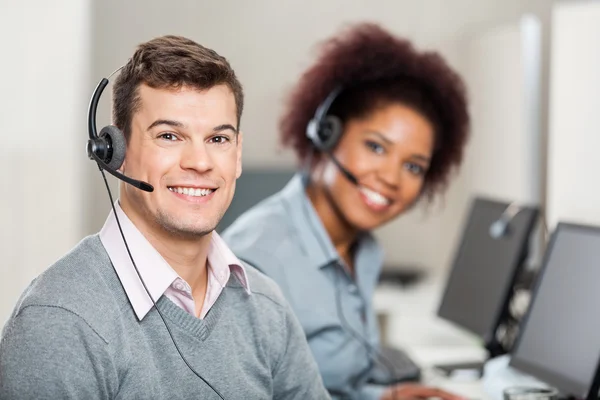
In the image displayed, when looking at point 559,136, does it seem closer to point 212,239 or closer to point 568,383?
point 568,383

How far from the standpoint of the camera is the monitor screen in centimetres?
189

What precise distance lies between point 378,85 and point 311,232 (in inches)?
13.8

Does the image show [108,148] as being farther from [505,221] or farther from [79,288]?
[505,221]

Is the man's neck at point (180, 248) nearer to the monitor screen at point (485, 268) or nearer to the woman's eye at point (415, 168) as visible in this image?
the woman's eye at point (415, 168)

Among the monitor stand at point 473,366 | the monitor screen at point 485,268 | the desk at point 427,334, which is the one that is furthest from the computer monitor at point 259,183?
the monitor stand at point 473,366

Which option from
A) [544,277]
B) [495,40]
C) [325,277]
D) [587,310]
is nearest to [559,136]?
[544,277]

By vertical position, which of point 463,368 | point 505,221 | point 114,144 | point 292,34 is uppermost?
point 292,34

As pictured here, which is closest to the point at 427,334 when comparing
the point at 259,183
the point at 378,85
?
the point at 259,183

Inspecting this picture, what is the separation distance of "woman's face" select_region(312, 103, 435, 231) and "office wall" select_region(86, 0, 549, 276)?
4.51ft

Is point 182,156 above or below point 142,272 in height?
above

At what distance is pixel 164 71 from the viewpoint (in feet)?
3.01

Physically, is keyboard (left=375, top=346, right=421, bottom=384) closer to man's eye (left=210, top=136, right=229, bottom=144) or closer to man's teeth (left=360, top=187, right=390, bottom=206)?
man's teeth (left=360, top=187, right=390, bottom=206)

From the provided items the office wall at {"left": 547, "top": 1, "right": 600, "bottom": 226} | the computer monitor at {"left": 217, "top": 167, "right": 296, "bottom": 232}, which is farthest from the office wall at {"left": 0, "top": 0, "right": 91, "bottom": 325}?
the computer monitor at {"left": 217, "top": 167, "right": 296, "bottom": 232}

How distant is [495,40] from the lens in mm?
3105
